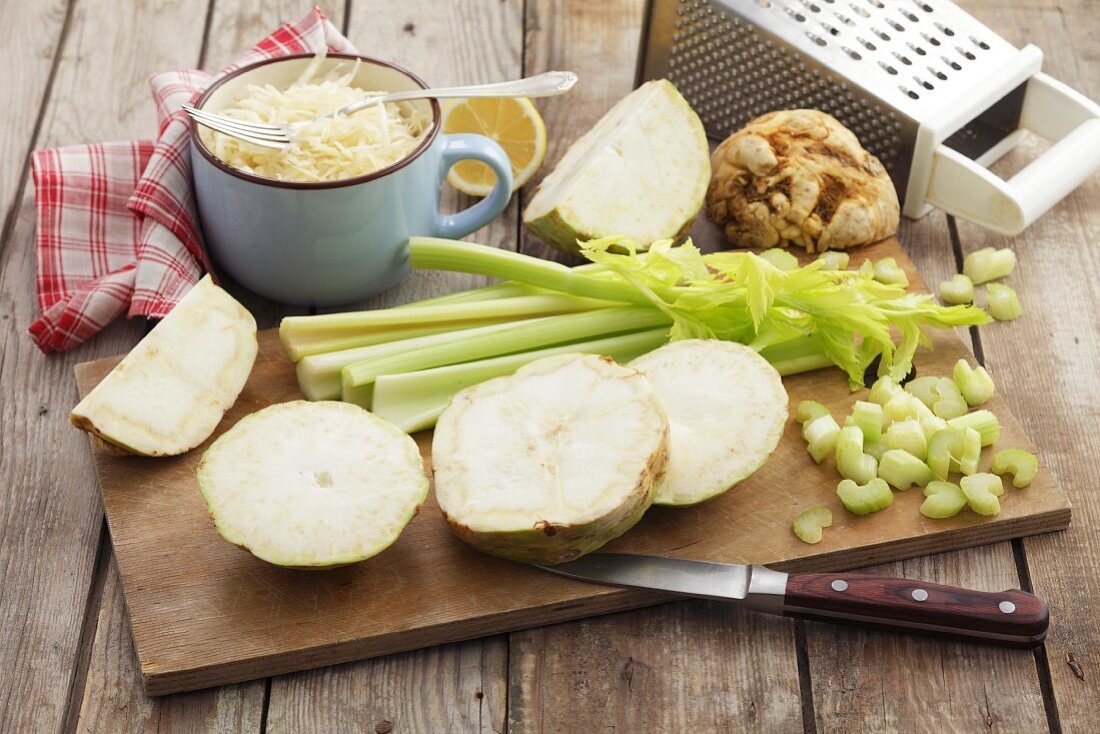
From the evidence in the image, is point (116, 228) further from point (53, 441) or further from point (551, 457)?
point (551, 457)

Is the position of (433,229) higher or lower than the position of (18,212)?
higher

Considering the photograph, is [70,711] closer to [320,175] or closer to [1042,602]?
[320,175]

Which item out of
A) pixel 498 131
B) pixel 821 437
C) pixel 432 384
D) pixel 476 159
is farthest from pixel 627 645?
pixel 498 131

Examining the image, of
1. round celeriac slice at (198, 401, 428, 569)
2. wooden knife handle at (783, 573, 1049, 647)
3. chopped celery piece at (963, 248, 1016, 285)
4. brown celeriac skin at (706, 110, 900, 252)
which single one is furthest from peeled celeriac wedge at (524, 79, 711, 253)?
wooden knife handle at (783, 573, 1049, 647)

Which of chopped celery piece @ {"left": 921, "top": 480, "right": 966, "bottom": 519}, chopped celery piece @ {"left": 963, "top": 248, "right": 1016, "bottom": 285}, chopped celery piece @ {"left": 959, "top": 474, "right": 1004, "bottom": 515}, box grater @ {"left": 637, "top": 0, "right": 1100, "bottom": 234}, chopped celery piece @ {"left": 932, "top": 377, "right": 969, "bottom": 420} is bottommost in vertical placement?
chopped celery piece @ {"left": 963, "top": 248, "right": 1016, "bottom": 285}

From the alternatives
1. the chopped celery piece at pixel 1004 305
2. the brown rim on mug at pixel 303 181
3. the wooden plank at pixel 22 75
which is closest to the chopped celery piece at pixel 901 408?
the chopped celery piece at pixel 1004 305

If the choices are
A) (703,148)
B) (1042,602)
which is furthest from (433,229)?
(1042,602)

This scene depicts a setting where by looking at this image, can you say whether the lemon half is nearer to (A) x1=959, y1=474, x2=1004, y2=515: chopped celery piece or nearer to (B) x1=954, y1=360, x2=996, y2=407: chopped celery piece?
(B) x1=954, y1=360, x2=996, y2=407: chopped celery piece
